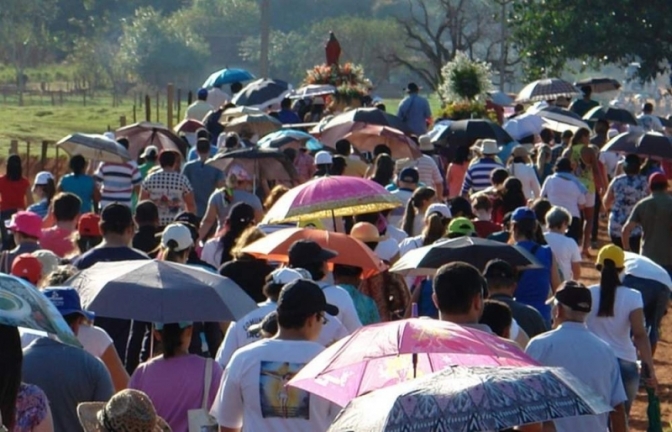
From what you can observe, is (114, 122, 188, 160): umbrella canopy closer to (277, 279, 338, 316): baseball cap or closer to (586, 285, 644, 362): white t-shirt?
(586, 285, 644, 362): white t-shirt

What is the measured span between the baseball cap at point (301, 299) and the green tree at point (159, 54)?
86.7 m

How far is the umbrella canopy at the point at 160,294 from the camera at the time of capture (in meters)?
7.87

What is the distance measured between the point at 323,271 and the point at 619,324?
2088 mm

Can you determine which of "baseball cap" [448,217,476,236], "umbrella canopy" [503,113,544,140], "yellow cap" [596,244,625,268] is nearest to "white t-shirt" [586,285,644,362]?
"yellow cap" [596,244,625,268]

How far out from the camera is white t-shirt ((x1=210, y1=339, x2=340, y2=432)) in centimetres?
671

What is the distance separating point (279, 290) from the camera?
7.93 meters

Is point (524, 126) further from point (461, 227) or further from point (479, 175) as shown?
point (461, 227)

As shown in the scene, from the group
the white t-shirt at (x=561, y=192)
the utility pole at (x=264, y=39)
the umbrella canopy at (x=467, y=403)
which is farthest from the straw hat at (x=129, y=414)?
the utility pole at (x=264, y=39)

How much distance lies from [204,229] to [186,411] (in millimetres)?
7274

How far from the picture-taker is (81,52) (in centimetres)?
9206

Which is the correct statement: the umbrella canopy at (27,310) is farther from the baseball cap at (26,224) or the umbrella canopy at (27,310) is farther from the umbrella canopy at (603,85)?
the umbrella canopy at (603,85)

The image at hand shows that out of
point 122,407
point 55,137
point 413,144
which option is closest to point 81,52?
point 55,137

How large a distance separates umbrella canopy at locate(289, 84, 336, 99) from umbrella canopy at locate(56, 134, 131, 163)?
11.0 meters

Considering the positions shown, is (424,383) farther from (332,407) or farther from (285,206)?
(285,206)
